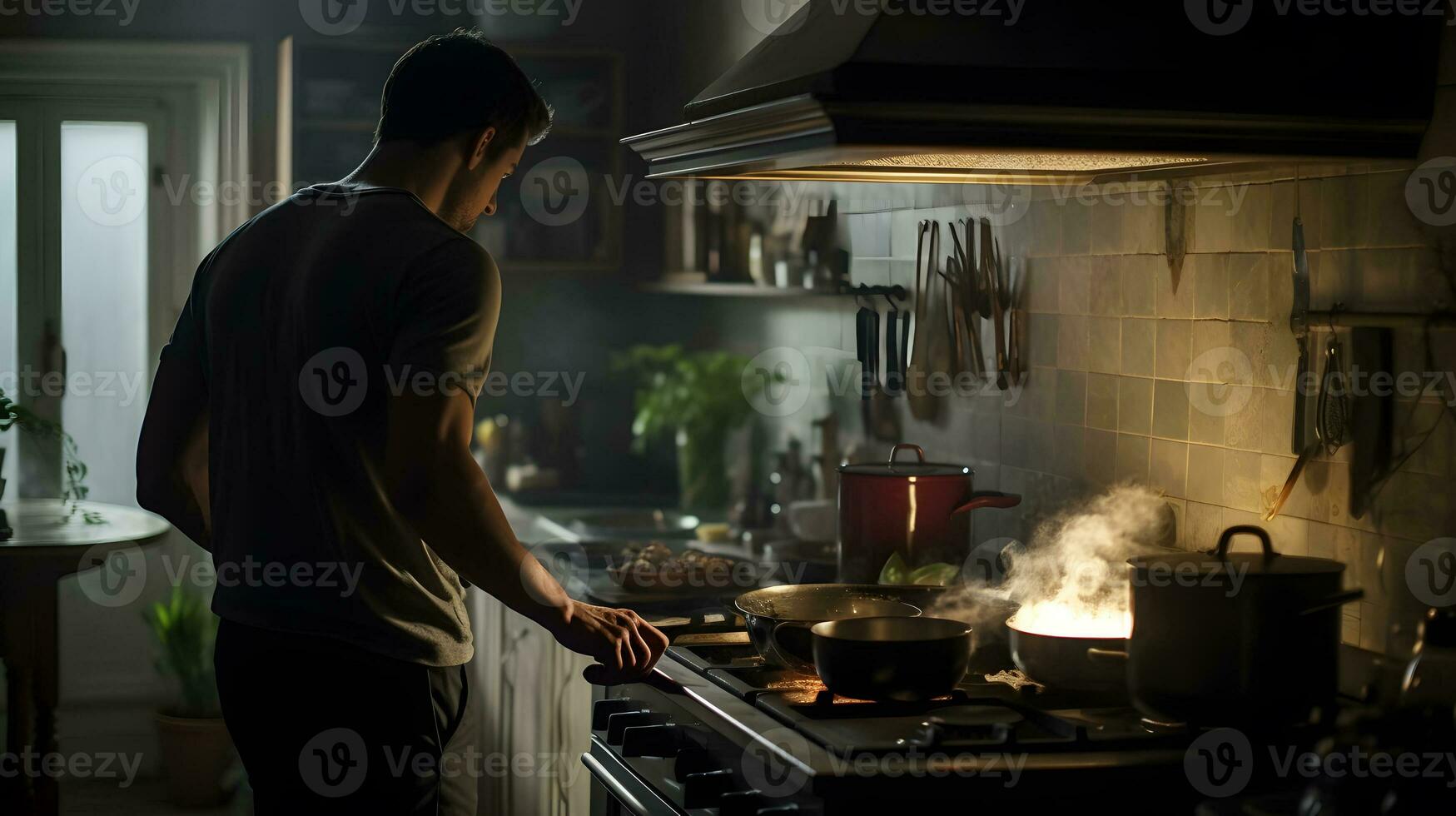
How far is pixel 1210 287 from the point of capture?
194cm

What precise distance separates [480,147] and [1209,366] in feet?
3.38

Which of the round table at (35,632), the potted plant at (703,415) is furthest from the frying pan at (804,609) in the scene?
the round table at (35,632)

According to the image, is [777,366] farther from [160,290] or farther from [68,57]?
[68,57]

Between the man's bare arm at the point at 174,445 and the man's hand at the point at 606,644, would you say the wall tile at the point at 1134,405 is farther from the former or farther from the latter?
Answer: the man's bare arm at the point at 174,445

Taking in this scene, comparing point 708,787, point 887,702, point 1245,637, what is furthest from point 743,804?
point 1245,637

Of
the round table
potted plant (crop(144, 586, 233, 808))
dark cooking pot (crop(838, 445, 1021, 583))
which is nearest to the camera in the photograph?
dark cooking pot (crop(838, 445, 1021, 583))

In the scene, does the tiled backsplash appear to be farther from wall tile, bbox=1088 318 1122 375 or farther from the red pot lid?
the red pot lid

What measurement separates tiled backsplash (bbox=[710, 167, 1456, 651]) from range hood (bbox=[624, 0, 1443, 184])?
0.15 metres

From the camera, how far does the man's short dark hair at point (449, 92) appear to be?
180cm

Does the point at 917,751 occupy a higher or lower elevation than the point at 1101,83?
lower

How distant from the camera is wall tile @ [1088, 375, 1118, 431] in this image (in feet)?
7.16

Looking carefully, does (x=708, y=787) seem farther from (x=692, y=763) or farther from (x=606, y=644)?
(x=606, y=644)

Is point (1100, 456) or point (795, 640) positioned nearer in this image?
point (795, 640)

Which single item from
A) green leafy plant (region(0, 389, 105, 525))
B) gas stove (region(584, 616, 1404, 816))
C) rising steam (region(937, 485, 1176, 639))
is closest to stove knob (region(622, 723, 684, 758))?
gas stove (region(584, 616, 1404, 816))
